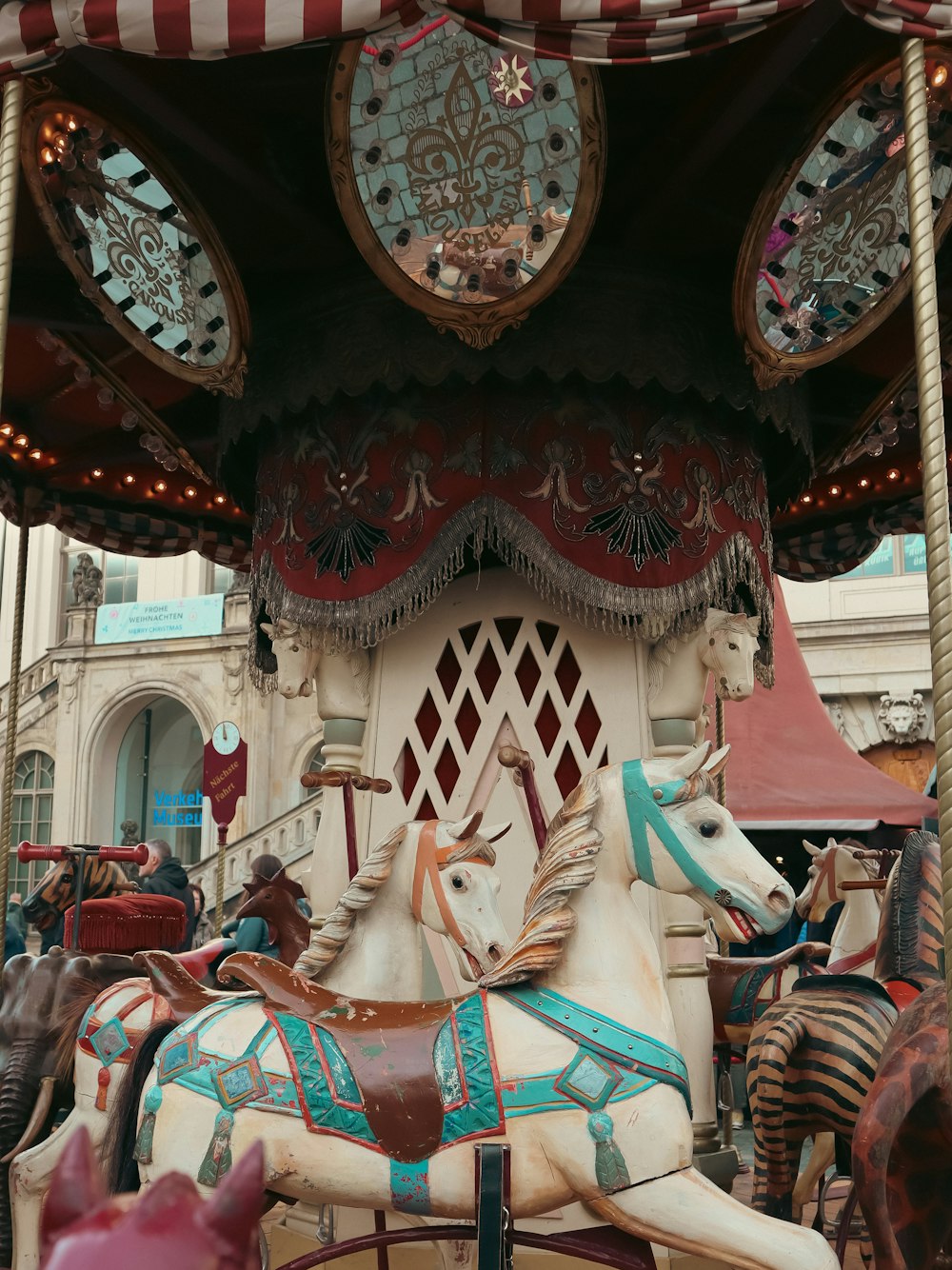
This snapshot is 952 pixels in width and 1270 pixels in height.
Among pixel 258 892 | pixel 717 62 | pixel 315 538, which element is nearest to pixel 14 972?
pixel 258 892

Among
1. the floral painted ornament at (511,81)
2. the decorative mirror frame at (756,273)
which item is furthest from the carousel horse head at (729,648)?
the floral painted ornament at (511,81)

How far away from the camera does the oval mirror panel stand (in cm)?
432

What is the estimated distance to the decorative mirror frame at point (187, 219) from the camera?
14.1 feet

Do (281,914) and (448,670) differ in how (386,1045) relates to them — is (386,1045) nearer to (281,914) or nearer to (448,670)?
(448,670)

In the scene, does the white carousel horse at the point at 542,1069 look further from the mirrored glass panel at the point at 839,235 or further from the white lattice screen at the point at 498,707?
the mirrored glass panel at the point at 839,235

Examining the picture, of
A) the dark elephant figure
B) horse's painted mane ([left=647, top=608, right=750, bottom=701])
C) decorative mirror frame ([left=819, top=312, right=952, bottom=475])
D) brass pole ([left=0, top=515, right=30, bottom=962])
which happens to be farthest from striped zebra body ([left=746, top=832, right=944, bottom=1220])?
brass pole ([left=0, top=515, right=30, bottom=962])

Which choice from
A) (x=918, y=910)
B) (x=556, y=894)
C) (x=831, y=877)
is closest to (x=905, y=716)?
(x=831, y=877)

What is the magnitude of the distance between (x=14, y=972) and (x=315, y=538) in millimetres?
2146

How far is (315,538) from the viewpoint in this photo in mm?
5496

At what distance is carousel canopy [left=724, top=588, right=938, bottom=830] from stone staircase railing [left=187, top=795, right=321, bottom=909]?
8.94 metres

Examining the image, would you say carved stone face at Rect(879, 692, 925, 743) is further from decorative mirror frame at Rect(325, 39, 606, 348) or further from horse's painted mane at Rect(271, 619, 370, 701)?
decorative mirror frame at Rect(325, 39, 606, 348)

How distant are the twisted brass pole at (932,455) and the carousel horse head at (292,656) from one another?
9.95 ft

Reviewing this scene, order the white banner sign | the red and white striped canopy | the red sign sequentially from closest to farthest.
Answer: the red and white striped canopy, the red sign, the white banner sign

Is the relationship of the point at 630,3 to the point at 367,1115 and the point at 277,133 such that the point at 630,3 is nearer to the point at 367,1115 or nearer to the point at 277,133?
the point at 277,133
